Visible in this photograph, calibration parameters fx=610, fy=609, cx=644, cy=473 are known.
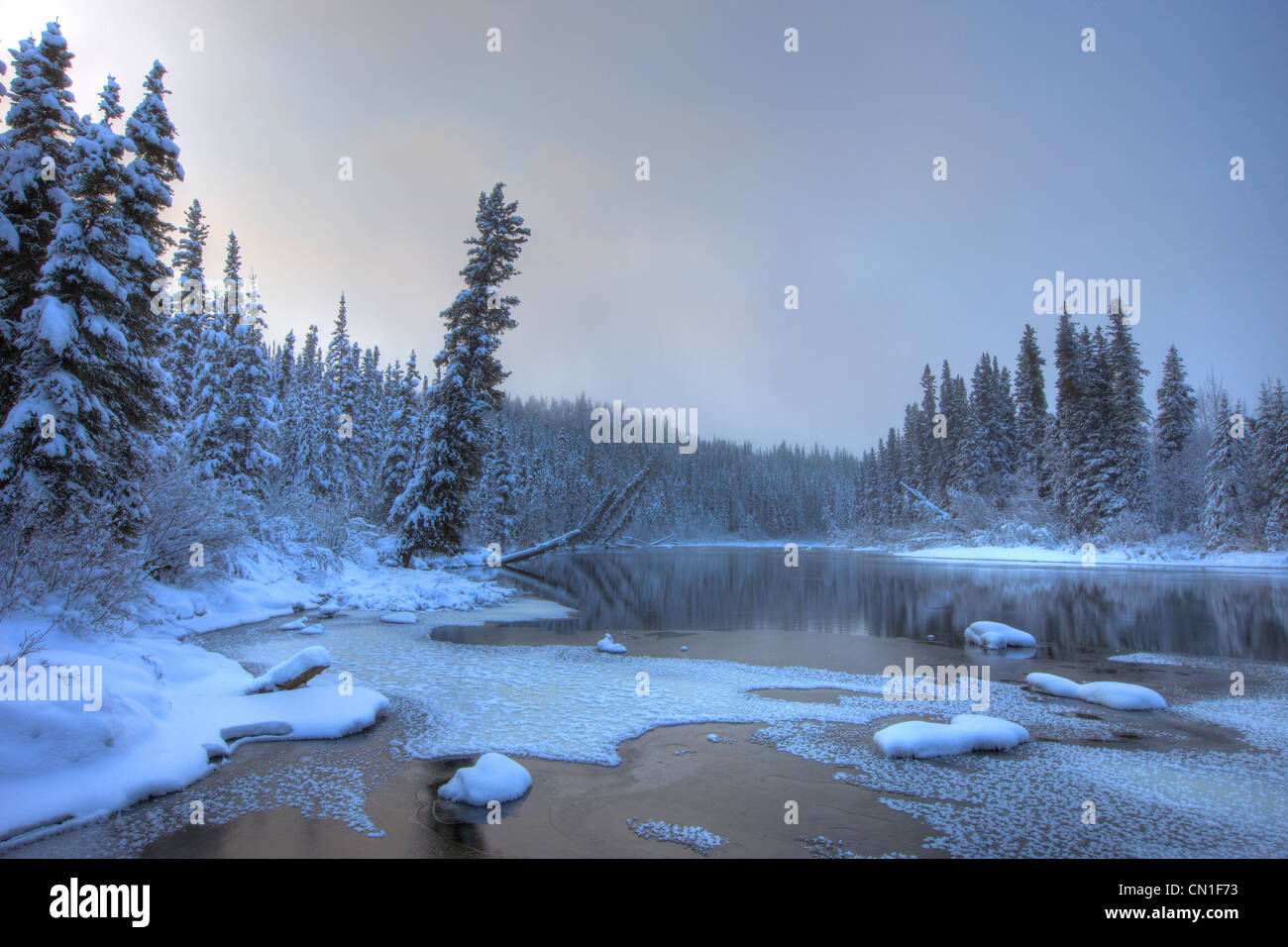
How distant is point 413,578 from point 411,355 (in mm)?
27798

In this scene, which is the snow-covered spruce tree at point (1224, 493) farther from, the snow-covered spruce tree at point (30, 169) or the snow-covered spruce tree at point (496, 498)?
the snow-covered spruce tree at point (30, 169)

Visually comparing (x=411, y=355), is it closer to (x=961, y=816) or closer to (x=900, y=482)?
(x=961, y=816)

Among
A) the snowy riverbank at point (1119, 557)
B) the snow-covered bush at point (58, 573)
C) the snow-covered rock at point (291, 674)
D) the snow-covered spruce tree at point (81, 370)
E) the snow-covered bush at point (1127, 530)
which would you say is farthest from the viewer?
the snow-covered bush at point (1127, 530)

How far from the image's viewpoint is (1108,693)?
1316cm

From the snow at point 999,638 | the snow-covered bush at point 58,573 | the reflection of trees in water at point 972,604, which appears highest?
the snow-covered bush at point 58,573

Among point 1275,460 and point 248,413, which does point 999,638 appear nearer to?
point 248,413

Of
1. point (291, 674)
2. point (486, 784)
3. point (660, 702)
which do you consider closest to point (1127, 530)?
point (660, 702)

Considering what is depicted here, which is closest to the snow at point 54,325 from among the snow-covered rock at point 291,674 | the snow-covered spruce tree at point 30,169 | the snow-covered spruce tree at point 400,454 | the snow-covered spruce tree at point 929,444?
the snow-covered spruce tree at point 30,169

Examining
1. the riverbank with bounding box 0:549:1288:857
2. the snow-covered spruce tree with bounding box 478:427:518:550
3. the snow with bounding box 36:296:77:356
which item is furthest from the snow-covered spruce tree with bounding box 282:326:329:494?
the snow with bounding box 36:296:77:356

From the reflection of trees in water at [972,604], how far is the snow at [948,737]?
1036 centimetres

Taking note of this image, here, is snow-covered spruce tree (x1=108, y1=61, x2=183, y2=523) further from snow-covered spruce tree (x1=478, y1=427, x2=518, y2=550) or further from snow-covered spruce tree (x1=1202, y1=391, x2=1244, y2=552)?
snow-covered spruce tree (x1=1202, y1=391, x2=1244, y2=552)

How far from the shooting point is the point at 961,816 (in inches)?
301

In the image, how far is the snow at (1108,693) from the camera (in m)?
12.7
